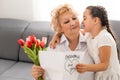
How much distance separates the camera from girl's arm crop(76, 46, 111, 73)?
1.08 m

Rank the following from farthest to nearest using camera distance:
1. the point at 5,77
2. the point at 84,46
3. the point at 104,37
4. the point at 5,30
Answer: the point at 5,30 < the point at 5,77 < the point at 84,46 < the point at 104,37

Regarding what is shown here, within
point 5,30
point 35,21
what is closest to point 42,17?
point 35,21

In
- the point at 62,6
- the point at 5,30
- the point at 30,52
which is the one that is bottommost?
the point at 5,30

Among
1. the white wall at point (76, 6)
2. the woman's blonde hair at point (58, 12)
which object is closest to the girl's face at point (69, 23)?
the woman's blonde hair at point (58, 12)

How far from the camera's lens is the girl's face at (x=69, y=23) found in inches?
50.4

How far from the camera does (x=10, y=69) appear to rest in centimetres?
225

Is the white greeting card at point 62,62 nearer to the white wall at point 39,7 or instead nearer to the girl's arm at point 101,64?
the girl's arm at point 101,64

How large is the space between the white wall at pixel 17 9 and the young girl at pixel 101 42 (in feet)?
4.94

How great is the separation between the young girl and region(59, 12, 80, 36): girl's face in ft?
0.21

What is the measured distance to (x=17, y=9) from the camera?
8.95 feet

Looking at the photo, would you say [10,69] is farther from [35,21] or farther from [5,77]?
[35,21]

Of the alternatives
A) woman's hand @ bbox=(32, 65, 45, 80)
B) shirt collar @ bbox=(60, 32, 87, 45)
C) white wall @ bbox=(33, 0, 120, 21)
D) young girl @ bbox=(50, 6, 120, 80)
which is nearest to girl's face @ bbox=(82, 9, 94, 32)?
young girl @ bbox=(50, 6, 120, 80)

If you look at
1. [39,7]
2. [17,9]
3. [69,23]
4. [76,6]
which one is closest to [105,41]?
[69,23]

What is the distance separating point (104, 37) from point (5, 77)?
123 cm
